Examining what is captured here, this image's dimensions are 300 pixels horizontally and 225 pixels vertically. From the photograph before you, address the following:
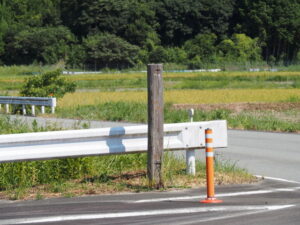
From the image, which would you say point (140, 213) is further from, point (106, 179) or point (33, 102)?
point (33, 102)

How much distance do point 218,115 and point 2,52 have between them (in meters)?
83.0

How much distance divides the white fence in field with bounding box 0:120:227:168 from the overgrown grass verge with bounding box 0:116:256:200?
0.49 metres

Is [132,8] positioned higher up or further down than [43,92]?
higher up

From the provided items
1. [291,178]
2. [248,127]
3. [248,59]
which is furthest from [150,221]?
[248,59]

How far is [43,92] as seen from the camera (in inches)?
1390

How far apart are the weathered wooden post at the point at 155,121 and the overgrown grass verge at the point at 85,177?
396 millimetres

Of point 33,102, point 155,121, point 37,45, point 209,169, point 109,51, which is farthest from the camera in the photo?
point 37,45

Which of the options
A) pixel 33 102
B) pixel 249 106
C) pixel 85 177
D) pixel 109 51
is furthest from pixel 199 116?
pixel 109 51

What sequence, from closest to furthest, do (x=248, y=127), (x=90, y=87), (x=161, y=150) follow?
(x=161, y=150)
(x=248, y=127)
(x=90, y=87)

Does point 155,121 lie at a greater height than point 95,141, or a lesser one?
greater

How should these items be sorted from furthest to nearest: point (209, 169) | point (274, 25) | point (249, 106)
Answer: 1. point (274, 25)
2. point (249, 106)
3. point (209, 169)

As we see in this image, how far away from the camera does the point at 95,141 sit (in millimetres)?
10461

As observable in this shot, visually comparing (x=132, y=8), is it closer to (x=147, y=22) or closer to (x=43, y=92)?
(x=147, y=22)

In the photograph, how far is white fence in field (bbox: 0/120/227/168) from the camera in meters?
10.1
